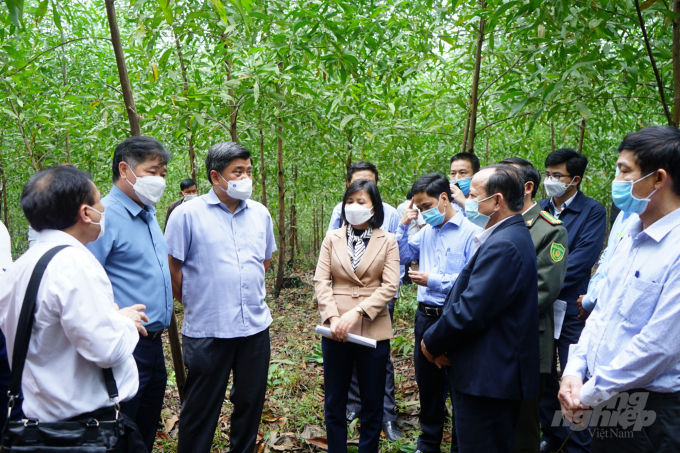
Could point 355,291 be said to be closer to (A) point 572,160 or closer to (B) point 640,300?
(B) point 640,300

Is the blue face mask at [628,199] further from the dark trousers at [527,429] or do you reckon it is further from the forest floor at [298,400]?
the forest floor at [298,400]

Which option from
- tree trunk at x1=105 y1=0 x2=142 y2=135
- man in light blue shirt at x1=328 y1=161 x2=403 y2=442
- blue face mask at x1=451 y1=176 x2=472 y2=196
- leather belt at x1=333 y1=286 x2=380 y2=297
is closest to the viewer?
tree trunk at x1=105 y1=0 x2=142 y2=135

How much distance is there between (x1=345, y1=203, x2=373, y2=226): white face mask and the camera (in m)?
3.14

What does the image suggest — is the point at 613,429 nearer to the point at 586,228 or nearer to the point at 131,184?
the point at 586,228

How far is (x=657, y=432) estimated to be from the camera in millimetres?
1620

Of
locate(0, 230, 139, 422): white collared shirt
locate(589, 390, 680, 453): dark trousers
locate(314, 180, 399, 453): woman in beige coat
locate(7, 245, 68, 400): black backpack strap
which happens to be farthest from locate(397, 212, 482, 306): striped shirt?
locate(7, 245, 68, 400): black backpack strap

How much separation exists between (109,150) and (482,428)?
5755 millimetres

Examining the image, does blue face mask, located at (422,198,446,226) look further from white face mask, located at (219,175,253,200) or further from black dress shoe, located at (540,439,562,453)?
black dress shoe, located at (540,439,562,453)

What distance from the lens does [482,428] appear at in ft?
7.22

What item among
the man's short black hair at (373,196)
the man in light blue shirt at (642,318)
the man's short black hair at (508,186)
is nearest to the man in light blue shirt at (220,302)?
the man's short black hair at (373,196)

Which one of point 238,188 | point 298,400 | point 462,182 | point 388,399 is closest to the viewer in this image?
point 238,188

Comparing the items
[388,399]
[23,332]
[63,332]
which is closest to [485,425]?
[388,399]

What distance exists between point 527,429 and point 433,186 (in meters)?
1.67

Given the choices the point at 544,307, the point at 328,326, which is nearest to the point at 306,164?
the point at 328,326
